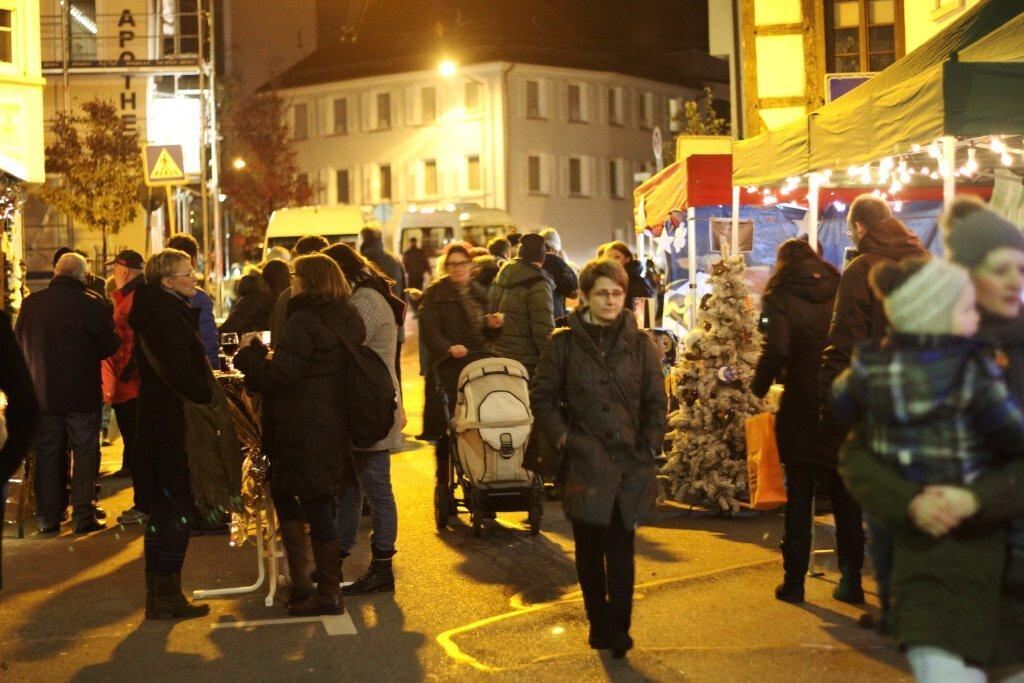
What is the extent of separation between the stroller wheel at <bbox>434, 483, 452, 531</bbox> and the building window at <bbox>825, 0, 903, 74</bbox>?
39.1ft

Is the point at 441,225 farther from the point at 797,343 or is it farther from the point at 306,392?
the point at 306,392

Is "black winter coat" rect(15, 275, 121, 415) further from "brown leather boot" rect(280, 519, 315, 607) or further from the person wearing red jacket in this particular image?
"brown leather boot" rect(280, 519, 315, 607)

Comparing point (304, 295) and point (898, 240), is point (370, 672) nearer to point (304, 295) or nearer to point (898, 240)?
point (304, 295)

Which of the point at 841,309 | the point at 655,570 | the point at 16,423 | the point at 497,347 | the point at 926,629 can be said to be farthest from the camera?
the point at 497,347

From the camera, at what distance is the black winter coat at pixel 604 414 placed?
7375mm

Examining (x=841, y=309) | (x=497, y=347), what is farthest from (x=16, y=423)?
(x=497, y=347)

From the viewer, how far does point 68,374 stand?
38.9 ft

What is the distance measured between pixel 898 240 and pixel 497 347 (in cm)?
457

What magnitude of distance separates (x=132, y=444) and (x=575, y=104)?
62.7m

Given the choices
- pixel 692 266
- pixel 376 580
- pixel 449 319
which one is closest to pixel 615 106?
pixel 692 266

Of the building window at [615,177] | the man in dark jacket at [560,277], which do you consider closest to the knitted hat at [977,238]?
the man in dark jacket at [560,277]

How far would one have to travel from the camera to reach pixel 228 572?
1015 centimetres

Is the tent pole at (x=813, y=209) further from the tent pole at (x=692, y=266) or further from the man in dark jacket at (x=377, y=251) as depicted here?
the man in dark jacket at (x=377, y=251)

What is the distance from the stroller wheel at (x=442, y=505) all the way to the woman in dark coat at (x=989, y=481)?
6.80m
